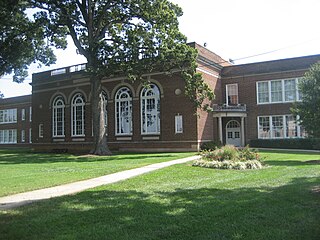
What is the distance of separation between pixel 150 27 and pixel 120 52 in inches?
126

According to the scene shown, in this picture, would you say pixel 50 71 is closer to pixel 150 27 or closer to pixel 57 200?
pixel 150 27

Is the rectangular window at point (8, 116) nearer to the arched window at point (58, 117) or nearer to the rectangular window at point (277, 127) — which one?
the arched window at point (58, 117)

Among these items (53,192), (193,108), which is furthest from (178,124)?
(53,192)

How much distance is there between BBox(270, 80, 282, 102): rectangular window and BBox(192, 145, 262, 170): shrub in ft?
61.1

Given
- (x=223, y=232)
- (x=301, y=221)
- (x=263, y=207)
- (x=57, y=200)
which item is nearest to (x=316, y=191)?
(x=263, y=207)

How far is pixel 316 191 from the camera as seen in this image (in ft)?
31.1

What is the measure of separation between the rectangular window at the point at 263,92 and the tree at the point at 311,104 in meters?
14.3

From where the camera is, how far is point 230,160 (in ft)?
56.6

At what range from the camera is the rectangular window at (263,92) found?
35.4m

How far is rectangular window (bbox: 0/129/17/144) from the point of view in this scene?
60469 mm

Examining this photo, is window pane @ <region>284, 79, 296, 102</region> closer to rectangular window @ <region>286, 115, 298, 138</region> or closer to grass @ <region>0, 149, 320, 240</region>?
rectangular window @ <region>286, 115, 298, 138</region>

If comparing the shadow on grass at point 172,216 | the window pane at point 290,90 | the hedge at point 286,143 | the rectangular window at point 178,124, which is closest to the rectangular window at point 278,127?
the hedge at point 286,143

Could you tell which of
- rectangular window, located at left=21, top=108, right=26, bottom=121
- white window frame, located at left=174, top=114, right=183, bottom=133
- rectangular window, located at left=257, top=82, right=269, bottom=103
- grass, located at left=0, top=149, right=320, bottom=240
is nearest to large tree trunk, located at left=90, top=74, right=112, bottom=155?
white window frame, located at left=174, top=114, right=183, bottom=133

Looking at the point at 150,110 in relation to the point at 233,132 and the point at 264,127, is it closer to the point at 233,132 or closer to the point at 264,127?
the point at 233,132
